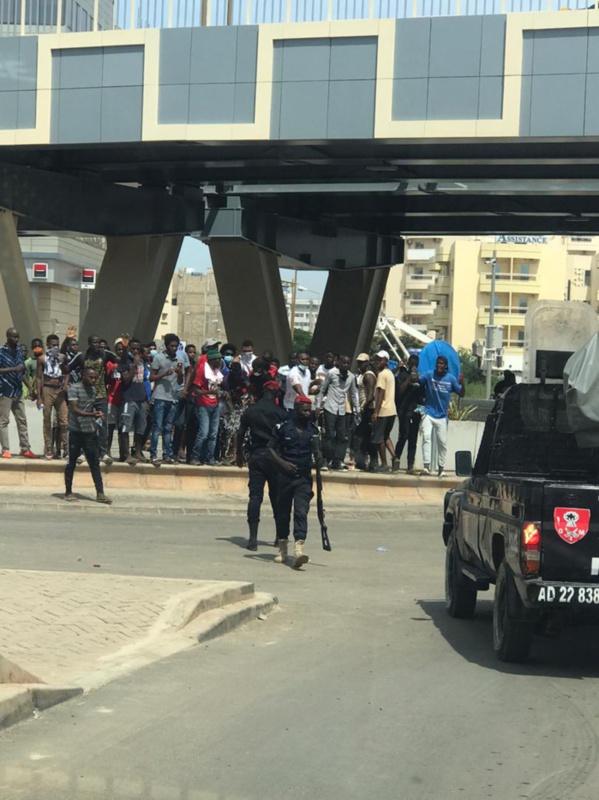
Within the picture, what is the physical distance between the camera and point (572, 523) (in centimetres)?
890

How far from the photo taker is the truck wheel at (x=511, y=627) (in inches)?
365

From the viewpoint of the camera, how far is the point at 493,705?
8.01m

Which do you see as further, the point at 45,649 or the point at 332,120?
the point at 332,120

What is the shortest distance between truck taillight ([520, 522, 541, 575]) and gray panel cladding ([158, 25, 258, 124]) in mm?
17126

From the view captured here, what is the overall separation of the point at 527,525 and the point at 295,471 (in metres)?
5.84

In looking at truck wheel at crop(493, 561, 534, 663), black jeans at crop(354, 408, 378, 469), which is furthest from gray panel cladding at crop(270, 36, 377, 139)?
truck wheel at crop(493, 561, 534, 663)

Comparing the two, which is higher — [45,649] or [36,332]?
[36,332]

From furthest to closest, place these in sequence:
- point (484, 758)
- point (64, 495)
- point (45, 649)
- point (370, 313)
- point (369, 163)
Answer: point (370, 313)
point (369, 163)
point (64, 495)
point (45, 649)
point (484, 758)

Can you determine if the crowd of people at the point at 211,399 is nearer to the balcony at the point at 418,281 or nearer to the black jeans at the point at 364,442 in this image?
the black jeans at the point at 364,442

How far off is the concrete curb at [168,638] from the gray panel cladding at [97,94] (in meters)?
15.7

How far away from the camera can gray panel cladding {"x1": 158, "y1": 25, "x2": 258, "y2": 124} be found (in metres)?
24.8

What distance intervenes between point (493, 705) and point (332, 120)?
57.7ft

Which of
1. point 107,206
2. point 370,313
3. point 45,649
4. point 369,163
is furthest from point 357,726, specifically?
point 370,313

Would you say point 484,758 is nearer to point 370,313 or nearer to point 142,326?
point 142,326
